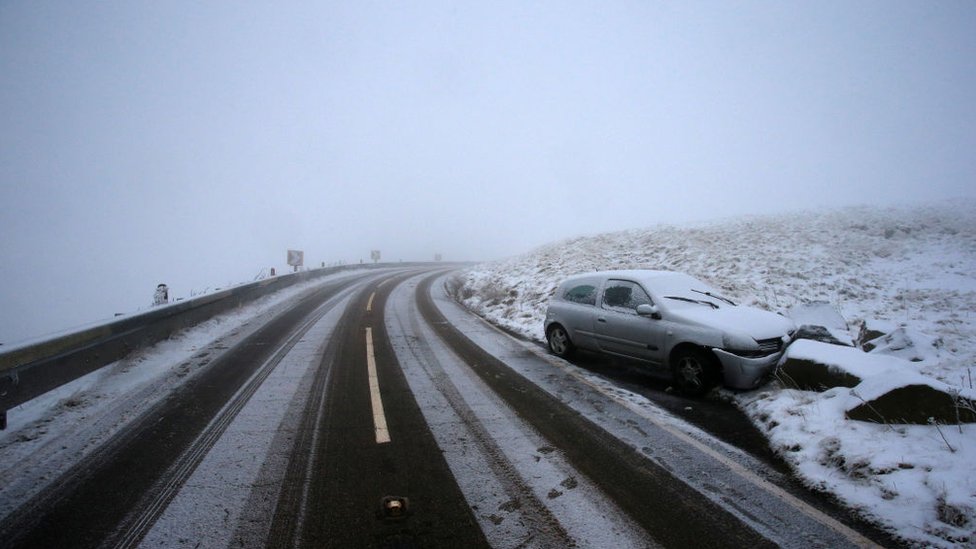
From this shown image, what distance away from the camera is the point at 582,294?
7.40 m

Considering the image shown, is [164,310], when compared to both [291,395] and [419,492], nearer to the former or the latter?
[291,395]

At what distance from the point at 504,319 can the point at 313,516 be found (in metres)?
8.91

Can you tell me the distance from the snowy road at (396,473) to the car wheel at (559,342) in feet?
4.37

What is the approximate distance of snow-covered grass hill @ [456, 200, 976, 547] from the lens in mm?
3043

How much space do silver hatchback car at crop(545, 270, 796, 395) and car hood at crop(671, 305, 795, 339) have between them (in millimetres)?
12

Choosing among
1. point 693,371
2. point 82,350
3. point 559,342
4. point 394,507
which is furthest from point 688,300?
point 82,350

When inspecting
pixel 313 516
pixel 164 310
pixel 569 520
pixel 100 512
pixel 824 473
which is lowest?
pixel 824 473

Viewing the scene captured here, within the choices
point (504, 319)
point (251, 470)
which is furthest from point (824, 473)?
point (504, 319)

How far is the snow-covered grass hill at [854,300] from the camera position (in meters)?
3.04

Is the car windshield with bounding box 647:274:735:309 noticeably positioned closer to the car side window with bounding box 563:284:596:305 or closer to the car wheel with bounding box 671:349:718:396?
the car wheel with bounding box 671:349:718:396

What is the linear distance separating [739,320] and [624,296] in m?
1.65

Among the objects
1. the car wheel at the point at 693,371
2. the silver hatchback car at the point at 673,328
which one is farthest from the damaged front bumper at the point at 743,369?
the car wheel at the point at 693,371

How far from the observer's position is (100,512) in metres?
2.95

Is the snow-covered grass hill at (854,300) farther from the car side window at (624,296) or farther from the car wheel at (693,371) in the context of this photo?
the car side window at (624,296)
